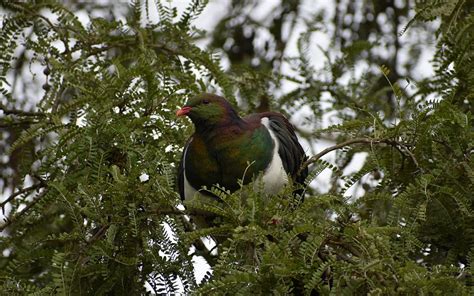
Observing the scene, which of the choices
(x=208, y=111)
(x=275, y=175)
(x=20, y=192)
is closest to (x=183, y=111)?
(x=208, y=111)

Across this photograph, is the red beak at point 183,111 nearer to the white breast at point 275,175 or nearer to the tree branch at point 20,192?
the white breast at point 275,175

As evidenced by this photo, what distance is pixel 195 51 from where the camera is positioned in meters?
4.21

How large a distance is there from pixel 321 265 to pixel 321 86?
254 cm

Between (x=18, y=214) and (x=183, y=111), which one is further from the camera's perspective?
(x=183, y=111)

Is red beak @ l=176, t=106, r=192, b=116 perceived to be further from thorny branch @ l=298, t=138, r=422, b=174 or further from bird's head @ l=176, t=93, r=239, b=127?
thorny branch @ l=298, t=138, r=422, b=174

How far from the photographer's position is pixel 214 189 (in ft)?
9.11

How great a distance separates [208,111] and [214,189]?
1.08 meters

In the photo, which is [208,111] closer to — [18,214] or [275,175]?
[275,175]

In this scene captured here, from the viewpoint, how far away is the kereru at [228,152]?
12.0ft

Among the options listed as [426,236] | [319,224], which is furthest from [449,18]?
[319,224]

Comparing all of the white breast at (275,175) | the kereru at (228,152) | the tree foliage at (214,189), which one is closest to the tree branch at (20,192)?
the tree foliage at (214,189)

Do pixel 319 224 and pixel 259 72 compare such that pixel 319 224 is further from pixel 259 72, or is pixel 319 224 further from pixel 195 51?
pixel 259 72

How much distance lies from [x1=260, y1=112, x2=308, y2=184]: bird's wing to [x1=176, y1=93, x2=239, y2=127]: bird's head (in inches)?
7.7

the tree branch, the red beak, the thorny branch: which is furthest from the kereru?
the tree branch
